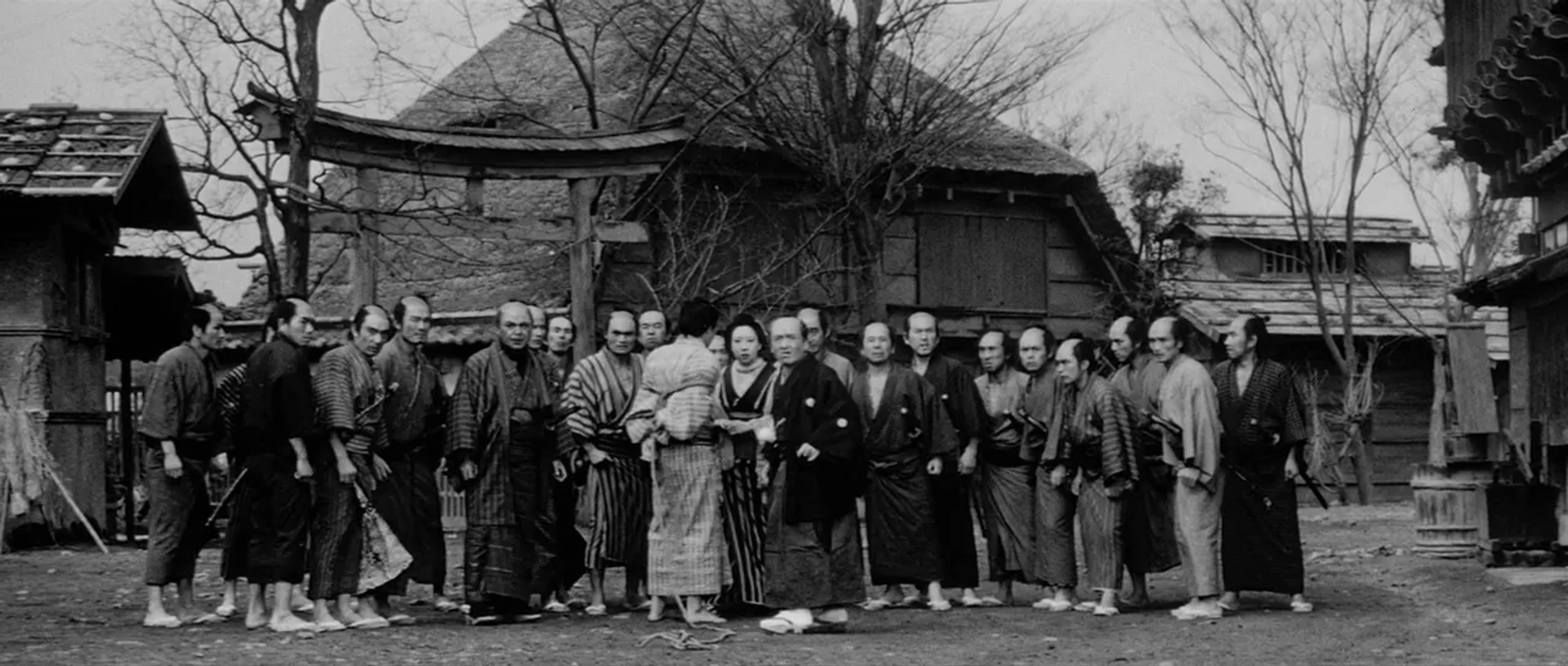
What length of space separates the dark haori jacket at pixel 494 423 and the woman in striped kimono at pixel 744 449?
1093 millimetres

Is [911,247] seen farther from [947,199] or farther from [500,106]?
[500,106]

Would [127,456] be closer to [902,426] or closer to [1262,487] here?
[902,426]

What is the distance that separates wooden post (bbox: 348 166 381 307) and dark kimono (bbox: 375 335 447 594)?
5.96 meters

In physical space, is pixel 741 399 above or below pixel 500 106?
below

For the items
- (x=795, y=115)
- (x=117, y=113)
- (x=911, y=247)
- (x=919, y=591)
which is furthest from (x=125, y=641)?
(x=911, y=247)

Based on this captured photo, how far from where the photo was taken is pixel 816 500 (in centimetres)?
943

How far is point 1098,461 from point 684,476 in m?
2.66

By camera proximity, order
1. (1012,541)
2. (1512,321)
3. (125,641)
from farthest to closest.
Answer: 1. (1512,321)
2. (1012,541)
3. (125,641)

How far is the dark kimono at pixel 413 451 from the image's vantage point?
1002 centimetres

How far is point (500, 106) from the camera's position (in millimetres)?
23000

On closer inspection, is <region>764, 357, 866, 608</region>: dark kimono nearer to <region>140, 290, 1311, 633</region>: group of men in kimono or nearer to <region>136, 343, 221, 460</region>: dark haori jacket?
<region>140, 290, 1311, 633</region>: group of men in kimono

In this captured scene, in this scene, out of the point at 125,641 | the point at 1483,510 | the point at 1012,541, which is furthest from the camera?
the point at 1483,510

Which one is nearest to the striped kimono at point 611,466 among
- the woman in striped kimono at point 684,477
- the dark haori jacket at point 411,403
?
the woman in striped kimono at point 684,477

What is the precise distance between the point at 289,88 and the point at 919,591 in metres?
11.5
